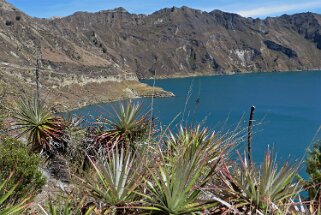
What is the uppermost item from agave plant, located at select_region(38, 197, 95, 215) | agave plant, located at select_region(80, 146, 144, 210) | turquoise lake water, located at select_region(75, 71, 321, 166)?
agave plant, located at select_region(80, 146, 144, 210)

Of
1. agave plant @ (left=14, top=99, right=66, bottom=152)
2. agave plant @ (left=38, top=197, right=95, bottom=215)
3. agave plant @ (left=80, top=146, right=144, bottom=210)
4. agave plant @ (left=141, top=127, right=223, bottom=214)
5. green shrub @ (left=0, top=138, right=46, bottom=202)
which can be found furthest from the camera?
agave plant @ (left=14, top=99, right=66, bottom=152)

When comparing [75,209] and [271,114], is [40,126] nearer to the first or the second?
[75,209]

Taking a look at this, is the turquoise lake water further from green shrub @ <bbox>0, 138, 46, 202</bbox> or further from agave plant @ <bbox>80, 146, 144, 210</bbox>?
agave plant @ <bbox>80, 146, 144, 210</bbox>

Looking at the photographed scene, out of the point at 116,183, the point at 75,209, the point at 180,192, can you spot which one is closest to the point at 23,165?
the point at 75,209

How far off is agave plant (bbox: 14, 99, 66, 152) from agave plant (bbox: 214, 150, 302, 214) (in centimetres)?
567

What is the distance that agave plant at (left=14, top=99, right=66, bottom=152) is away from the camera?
9.21 meters

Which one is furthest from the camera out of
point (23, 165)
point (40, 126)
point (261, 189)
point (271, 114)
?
point (271, 114)

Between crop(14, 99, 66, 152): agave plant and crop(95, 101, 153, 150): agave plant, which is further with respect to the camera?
crop(14, 99, 66, 152): agave plant

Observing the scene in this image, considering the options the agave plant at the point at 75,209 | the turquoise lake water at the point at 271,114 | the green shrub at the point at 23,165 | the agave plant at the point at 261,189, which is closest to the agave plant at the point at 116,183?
the agave plant at the point at 75,209

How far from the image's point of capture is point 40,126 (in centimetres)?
924

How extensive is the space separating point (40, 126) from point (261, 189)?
6147mm

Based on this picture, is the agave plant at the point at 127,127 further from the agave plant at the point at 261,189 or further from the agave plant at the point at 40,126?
the agave plant at the point at 261,189

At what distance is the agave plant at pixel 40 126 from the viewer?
363 inches

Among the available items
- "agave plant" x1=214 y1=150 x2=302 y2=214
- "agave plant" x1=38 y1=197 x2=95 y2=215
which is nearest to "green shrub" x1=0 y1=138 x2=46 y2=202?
"agave plant" x1=38 y1=197 x2=95 y2=215
